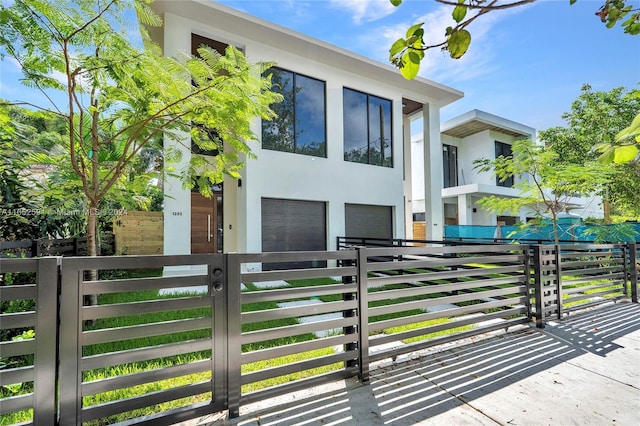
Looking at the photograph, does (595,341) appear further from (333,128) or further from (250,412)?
(333,128)

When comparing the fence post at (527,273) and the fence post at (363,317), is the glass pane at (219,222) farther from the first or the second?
the fence post at (527,273)

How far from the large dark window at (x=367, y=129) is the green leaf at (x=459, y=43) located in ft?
28.9

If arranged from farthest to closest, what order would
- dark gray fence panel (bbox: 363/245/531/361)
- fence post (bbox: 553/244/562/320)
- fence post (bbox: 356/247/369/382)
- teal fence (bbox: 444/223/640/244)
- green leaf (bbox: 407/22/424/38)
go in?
teal fence (bbox: 444/223/640/244) → fence post (bbox: 553/244/562/320) → dark gray fence panel (bbox: 363/245/531/361) → fence post (bbox: 356/247/369/382) → green leaf (bbox: 407/22/424/38)

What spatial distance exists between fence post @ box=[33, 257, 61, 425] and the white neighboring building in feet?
52.5

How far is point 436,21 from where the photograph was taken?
167 centimetres

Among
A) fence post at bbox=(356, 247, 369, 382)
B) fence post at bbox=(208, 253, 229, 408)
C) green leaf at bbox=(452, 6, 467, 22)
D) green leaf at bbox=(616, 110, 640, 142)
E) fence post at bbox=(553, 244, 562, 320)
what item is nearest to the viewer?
green leaf at bbox=(616, 110, 640, 142)

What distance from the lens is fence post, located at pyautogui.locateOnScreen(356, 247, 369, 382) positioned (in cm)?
257

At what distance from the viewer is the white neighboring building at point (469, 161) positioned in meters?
15.5

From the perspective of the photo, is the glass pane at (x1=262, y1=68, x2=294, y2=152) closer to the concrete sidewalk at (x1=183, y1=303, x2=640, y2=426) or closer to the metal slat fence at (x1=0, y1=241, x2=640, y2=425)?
the metal slat fence at (x1=0, y1=241, x2=640, y2=425)

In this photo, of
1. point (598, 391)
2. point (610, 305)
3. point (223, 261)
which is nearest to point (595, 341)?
point (598, 391)

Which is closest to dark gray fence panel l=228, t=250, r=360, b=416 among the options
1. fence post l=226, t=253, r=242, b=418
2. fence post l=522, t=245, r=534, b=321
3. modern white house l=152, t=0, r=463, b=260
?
fence post l=226, t=253, r=242, b=418

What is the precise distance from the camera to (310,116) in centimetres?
910

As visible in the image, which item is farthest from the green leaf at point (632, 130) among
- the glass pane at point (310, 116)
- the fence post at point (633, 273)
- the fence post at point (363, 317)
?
→ the glass pane at point (310, 116)

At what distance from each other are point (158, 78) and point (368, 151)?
25.4 feet
